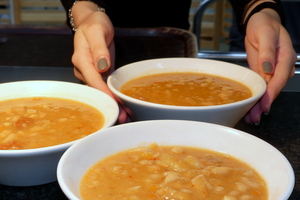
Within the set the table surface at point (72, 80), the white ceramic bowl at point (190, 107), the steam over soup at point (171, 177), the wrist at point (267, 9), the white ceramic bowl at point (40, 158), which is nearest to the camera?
the steam over soup at point (171, 177)

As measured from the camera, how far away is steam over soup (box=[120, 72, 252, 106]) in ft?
5.64

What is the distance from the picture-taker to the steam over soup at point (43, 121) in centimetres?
137

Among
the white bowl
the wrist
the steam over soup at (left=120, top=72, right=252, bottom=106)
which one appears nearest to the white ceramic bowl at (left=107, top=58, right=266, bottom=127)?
the steam over soup at (left=120, top=72, right=252, bottom=106)

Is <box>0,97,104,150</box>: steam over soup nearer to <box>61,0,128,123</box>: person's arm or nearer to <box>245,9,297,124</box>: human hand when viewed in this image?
<box>61,0,128,123</box>: person's arm

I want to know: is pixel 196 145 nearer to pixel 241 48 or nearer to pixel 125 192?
pixel 125 192

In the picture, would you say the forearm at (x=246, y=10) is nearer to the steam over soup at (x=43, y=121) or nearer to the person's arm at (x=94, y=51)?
the person's arm at (x=94, y=51)

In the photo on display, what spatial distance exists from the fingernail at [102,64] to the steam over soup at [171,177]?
Answer: 1.87ft

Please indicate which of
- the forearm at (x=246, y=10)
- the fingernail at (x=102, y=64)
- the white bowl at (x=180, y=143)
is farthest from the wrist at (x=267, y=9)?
the white bowl at (x=180, y=143)

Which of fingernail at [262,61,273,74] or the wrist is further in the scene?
the wrist

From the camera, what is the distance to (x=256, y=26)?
2.14m

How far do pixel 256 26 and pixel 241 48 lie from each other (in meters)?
2.11

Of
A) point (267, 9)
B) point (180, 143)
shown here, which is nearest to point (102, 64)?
point (180, 143)

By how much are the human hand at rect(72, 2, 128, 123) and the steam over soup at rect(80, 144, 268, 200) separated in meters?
0.44

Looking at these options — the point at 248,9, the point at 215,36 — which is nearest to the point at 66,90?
the point at 248,9
